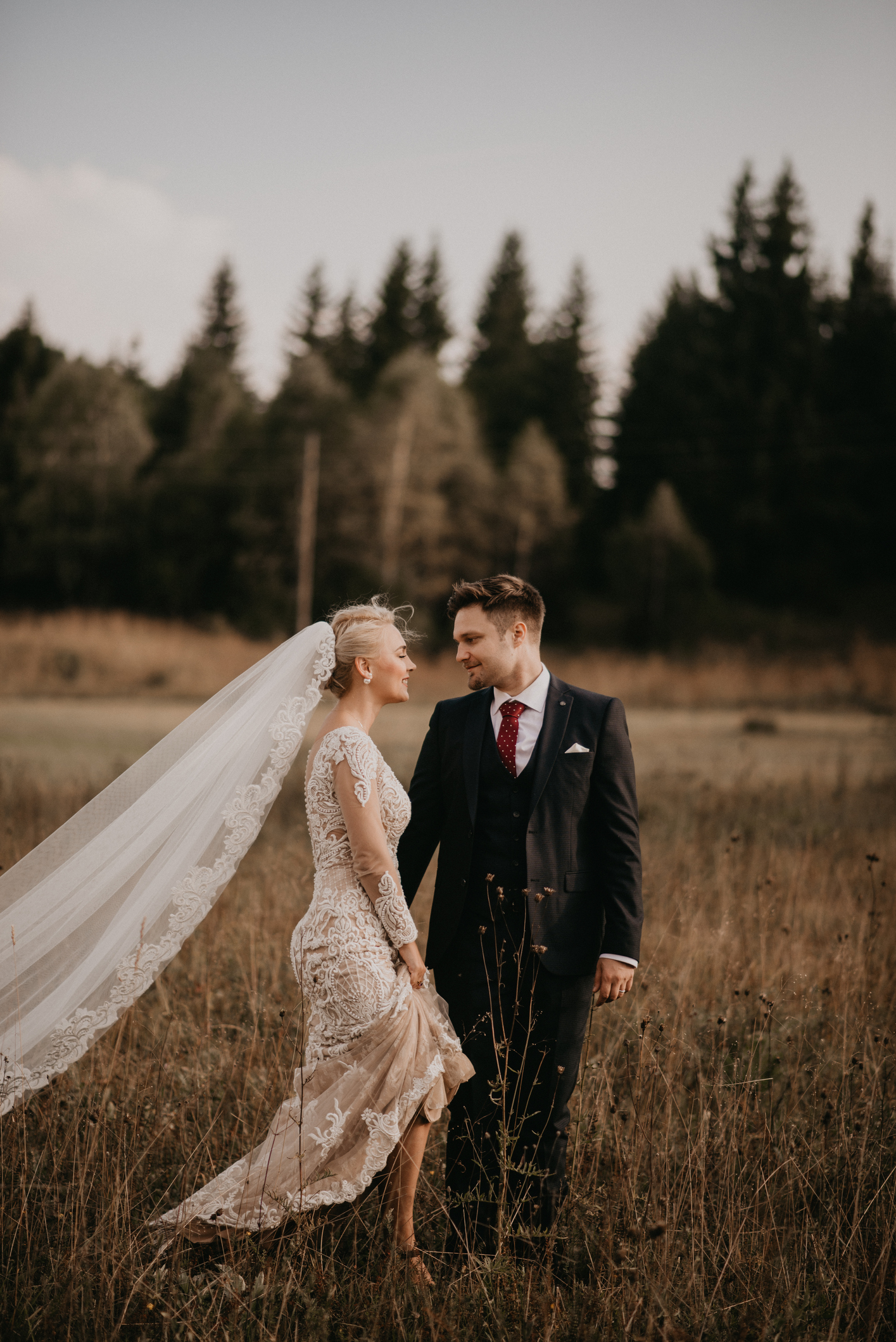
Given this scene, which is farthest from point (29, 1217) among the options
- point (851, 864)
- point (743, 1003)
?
point (851, 864)

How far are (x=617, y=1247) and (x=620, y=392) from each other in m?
49.5

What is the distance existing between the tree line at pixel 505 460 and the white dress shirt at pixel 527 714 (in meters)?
31.4

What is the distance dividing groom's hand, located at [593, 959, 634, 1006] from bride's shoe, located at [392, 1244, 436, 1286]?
2.97ft

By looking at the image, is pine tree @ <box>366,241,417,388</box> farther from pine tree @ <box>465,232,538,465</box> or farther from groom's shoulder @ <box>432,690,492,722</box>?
groom's shoulder @ <box>432,690,492,722</box>

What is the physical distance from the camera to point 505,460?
45.2 m

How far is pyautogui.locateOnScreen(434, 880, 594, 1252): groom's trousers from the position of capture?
3070mm

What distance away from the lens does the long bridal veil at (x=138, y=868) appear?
303 centimetres

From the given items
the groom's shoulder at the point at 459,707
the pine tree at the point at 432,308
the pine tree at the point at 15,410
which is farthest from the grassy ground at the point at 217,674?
the pine tree at the point at 432,308

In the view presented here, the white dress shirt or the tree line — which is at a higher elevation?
the tree line

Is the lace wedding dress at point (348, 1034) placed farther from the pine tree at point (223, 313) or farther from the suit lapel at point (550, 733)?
the pine tree at point (223, 313)

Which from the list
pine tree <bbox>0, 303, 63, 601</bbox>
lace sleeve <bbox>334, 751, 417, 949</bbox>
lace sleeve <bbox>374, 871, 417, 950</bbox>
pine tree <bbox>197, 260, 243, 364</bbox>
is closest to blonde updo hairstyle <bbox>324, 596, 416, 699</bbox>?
lace sleeve <bbox>334, 751, 417, 949</bbox>

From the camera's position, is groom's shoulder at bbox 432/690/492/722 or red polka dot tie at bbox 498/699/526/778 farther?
groom's shoulder at bbox 432/690/492/722

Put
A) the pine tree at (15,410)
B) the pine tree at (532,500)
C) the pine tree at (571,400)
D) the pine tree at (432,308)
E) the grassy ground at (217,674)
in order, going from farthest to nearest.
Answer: the pine tree at (432,308), the pine tree at (571,400), the pine tree at (15,410), the pine tree at (532,500), the grassy ground at (217,674)

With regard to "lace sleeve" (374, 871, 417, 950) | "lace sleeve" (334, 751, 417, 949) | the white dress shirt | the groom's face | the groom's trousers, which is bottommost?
the groom's trousers
